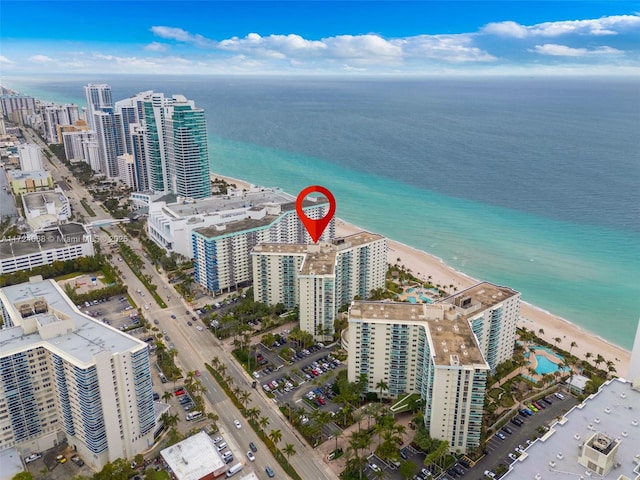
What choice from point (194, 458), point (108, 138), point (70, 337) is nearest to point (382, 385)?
point (194, 458)

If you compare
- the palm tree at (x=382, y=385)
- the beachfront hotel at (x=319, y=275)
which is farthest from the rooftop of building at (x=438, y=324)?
the beachfront hotel at (x=319, y=275)

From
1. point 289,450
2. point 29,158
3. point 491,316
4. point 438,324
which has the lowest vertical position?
point 289,450

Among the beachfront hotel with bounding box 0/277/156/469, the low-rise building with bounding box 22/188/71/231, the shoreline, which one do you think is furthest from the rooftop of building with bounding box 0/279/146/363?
the shoreline

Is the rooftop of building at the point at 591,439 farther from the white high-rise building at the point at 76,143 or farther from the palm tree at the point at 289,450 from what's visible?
the white high-rise building at the point at 76,143

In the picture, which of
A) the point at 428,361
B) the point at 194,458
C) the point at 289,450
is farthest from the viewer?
the point at 428,361

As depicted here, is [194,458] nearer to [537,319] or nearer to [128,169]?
[537,319]

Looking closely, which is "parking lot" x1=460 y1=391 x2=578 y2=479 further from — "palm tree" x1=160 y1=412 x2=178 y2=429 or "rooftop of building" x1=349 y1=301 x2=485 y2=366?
"palm tree" x1=160 y1=412 x2=178 y2=429
